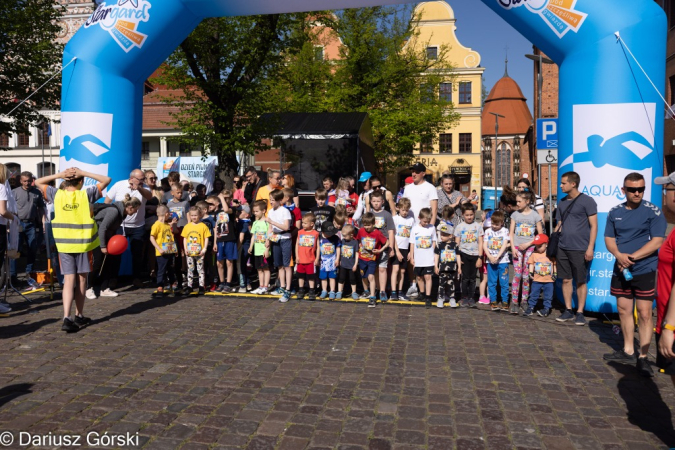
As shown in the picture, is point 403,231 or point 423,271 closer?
point 423,271

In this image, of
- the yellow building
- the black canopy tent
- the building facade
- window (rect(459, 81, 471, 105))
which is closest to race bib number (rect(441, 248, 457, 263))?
the black canopy tent

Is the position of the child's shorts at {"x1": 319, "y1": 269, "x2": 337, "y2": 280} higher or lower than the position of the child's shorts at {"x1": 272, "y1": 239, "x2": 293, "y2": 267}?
lower

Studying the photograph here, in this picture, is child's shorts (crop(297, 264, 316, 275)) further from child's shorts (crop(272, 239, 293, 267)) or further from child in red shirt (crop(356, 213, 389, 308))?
child in red shirt (crop(356, 213, 389, 308))

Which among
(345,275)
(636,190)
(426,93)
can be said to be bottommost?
(345,275)

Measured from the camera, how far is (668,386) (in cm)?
521

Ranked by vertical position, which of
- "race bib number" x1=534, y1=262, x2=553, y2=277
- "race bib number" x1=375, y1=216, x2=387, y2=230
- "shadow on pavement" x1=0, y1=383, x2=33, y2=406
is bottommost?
"shadow on pavement" x1=0, y1=383, x2=33, y2=406

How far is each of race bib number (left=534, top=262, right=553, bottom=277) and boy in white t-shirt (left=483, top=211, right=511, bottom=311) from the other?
1.69 feet

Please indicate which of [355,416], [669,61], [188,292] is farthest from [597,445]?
[669,61]

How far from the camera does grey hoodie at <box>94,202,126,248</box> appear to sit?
27.7ft

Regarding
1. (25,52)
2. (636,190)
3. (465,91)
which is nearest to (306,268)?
(636,190)

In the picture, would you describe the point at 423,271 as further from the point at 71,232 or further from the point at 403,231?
the point at 71,232

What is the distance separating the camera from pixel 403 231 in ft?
30.5

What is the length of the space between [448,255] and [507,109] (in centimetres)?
6354

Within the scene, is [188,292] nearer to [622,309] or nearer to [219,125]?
[622,309]
